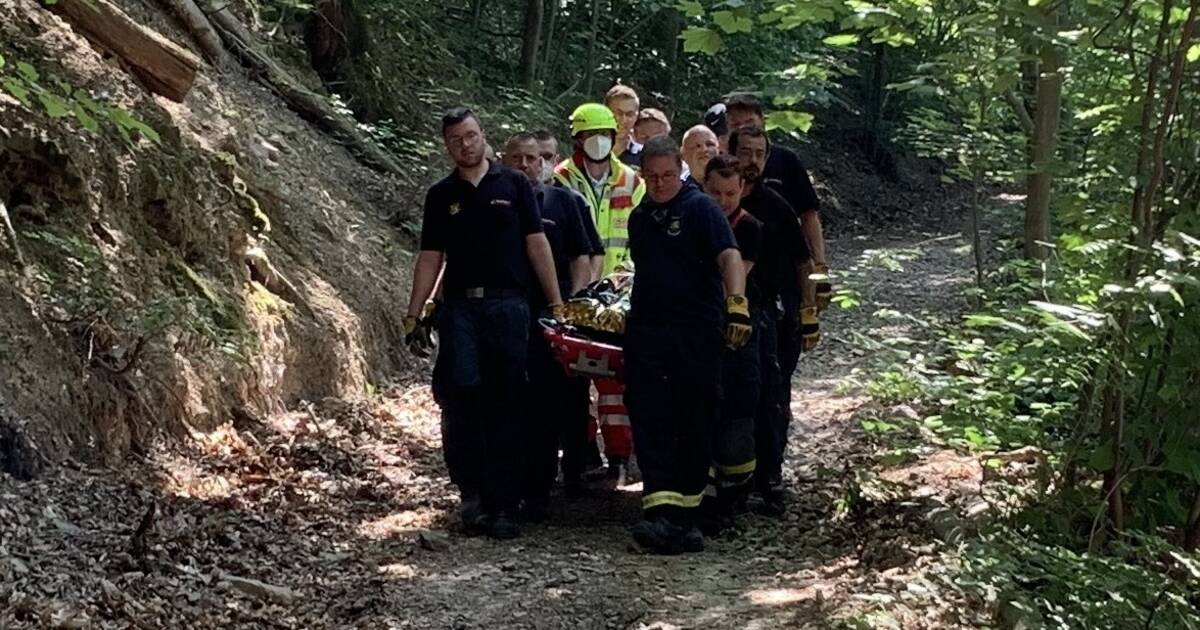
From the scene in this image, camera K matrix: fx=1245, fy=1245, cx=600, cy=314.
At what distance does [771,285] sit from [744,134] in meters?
0.85

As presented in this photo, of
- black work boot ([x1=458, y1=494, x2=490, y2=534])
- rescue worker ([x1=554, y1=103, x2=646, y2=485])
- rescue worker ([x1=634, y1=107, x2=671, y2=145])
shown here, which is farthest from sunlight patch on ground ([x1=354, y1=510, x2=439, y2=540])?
rescue worker ([x1=634, y1=107, x2=671, y2=145])

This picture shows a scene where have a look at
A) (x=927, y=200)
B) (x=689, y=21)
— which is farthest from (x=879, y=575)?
(x=927, y=200)

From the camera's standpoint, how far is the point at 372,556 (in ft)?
19.5

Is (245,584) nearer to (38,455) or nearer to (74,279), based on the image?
(38,455)

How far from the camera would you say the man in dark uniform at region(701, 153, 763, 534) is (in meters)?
6.52

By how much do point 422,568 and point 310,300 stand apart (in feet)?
12.1

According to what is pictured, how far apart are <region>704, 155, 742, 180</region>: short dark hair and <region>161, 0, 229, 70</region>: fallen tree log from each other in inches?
248

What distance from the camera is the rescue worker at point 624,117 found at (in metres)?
8.13

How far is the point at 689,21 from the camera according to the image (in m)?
22.4

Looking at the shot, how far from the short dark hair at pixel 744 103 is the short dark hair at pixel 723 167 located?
695mm

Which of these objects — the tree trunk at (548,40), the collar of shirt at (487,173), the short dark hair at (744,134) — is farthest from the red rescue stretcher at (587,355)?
the tree trunk at (548,40)

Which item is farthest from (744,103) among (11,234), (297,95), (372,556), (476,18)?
(476,18)

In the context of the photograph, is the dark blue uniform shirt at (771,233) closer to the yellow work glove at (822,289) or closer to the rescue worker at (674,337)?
the yellow work glove at (822,289)

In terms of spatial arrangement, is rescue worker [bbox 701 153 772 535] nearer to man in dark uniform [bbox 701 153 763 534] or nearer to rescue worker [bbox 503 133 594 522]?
man in dark uniform [bbox 701 153 763 534]
